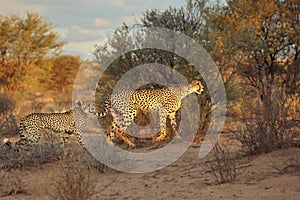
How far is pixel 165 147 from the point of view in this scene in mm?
9797

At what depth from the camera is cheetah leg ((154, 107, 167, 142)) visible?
10.5 metres

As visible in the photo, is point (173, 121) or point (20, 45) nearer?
point (173, 121)

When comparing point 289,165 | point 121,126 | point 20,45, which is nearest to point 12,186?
point 289,165

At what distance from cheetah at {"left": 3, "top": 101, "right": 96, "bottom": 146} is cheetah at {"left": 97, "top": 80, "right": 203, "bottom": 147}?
1.06m

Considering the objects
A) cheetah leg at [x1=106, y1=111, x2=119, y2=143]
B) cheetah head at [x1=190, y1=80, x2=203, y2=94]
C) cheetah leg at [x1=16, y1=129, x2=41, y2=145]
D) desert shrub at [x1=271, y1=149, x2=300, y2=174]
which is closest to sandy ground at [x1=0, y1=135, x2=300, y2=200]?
A: desert shrub at [x1=271, y1=149, x2=300, y2=174]

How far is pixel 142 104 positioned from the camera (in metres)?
10.9

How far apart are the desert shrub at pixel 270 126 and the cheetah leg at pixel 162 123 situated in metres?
3.23

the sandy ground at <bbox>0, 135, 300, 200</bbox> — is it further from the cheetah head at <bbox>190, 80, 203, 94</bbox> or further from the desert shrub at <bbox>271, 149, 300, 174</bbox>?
the cheetah head at <bbox>190, 80, 203, 94</bbox>

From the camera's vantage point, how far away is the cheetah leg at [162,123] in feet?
34.5

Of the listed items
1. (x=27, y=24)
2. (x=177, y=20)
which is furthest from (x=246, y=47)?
(x=27, y=24)

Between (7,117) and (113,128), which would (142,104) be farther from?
(7,117)

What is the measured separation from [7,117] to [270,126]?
31.3 feet

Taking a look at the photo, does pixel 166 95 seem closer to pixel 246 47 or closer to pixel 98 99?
pixel 98 99

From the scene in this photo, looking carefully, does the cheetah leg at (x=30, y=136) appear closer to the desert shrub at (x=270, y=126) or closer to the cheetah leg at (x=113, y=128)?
the cheetah leg at (x=113, y=128)
